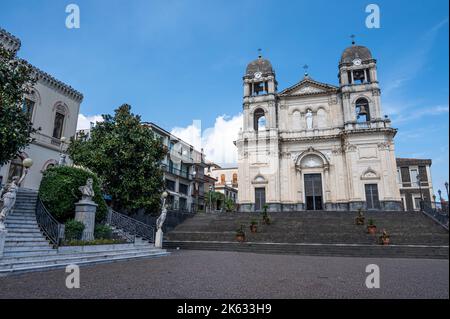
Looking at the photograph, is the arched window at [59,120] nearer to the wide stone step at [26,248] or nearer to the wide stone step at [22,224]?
the wide stone step at [22,224]

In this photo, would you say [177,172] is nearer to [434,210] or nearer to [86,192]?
[86,192]

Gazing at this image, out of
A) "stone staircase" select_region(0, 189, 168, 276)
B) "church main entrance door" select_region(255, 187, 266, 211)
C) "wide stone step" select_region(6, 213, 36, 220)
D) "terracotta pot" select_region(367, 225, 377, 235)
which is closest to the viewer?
"stone staircase" select_region(0, 189, 168, 276)

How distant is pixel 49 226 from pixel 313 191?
26446 millimetres

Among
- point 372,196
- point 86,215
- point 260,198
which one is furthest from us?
point 260,198

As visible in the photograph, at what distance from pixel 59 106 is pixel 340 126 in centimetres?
2843

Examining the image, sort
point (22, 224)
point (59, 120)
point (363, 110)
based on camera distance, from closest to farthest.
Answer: point (22, 224) < point (59, 120) < point (363, 110)

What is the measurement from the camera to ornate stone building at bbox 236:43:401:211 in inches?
1174

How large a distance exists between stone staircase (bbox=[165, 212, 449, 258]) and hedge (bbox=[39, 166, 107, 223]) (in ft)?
23.4

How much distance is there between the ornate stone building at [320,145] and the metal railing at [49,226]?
21853 mm

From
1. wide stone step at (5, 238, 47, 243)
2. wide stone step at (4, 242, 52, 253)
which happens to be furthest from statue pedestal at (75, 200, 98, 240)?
wide stone step at (4, 242, 52, 253)

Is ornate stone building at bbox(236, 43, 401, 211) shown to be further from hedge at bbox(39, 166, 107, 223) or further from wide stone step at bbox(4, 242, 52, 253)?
wide stone step at bbox(4, 242, 52, 253)

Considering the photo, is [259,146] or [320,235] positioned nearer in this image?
[320,235]

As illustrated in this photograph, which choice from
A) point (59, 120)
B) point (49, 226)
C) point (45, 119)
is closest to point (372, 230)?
point (49, 226)

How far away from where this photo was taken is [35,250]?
10172mm
